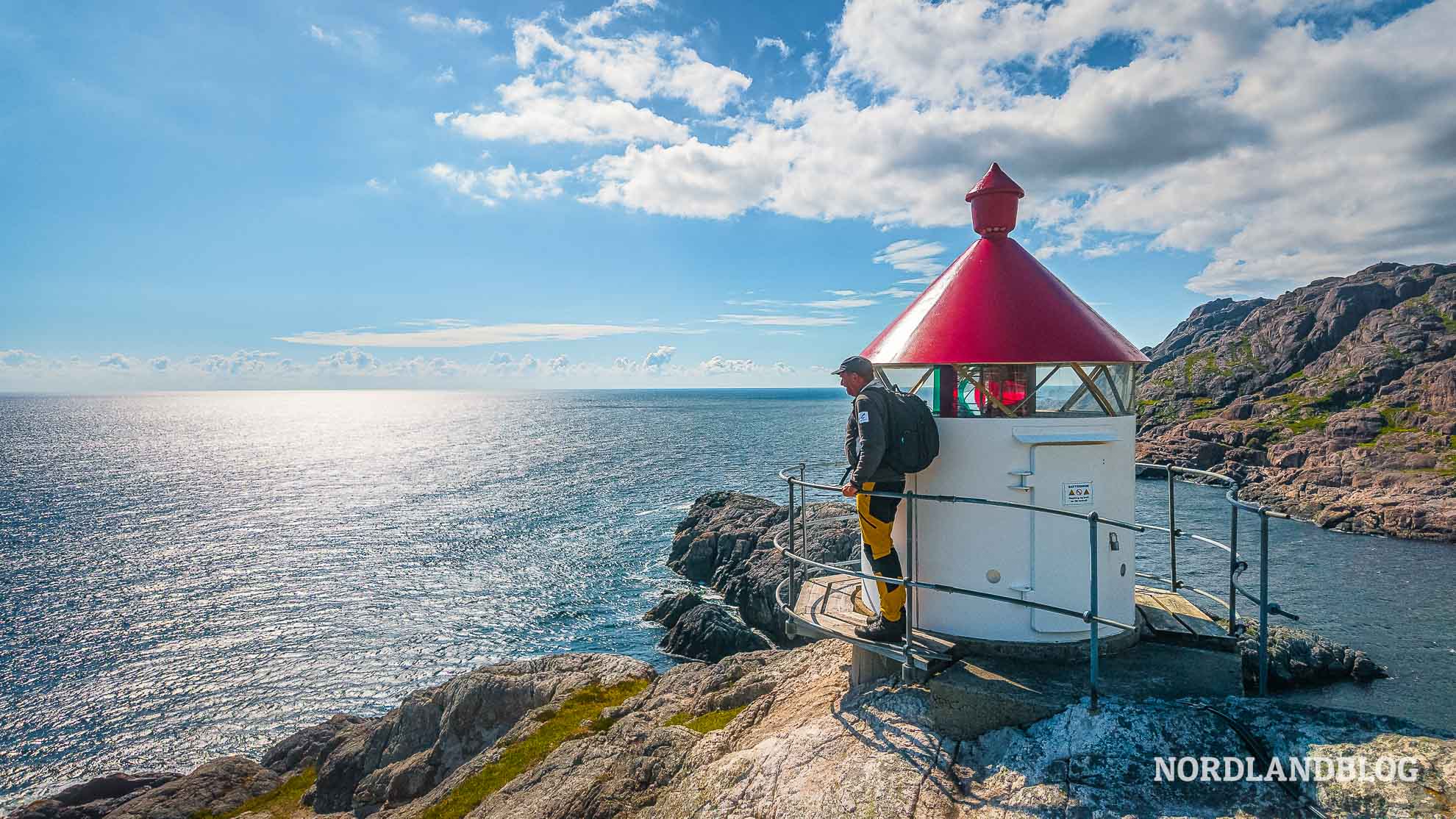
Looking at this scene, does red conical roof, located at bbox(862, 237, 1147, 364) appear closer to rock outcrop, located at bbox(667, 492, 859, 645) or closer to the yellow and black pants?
the yellow and black pants

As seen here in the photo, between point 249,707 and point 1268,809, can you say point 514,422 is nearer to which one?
point 249,707

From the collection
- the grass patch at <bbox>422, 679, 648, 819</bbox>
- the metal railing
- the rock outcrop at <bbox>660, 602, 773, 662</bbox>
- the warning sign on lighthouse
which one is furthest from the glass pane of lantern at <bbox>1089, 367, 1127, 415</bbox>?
the rock outcrop at <bbox>660, 602, 773, 662</bbox>

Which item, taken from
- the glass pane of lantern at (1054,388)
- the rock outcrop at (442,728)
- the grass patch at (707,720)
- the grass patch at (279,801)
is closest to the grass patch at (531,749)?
the rock outcrop at (442,728)

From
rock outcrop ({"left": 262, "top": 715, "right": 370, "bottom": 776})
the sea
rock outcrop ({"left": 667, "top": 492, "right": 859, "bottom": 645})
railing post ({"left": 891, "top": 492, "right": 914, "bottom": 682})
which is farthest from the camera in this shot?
rock outcrop ({"left": 667, "top": 492, "right": 859, "bottom": 645})

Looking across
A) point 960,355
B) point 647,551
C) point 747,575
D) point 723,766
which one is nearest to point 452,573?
point 647,551

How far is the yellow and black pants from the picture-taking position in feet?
27.4

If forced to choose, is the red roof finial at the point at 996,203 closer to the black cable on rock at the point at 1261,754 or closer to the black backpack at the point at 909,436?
the black backpack at the point at 909,436

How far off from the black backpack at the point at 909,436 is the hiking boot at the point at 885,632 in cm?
190

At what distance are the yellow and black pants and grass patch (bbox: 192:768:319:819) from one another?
16.6m

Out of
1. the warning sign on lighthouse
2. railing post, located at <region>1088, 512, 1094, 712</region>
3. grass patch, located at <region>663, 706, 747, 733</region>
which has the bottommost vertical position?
grass patch, located at <region>663, 706, 747, 733</region>

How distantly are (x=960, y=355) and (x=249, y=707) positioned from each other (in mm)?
30128

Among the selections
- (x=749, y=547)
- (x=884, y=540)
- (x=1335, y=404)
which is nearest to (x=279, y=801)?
(x=884, y=540)

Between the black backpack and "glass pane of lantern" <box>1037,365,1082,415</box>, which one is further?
"glass pane of lantern" <box>1037,365,1082,415</box>

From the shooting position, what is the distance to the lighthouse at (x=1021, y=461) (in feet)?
26.3
